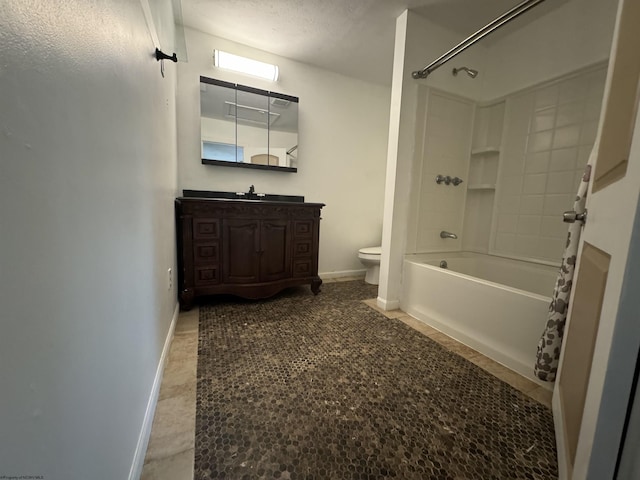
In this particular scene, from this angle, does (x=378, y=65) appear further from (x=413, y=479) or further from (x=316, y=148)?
(x=413, y=479)

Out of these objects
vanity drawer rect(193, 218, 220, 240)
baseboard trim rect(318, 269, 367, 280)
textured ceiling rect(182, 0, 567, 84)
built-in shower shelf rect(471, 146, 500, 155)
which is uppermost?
textured ceiling rect(182, 0, 567, 84)

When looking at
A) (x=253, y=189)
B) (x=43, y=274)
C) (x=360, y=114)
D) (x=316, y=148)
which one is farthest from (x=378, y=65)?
(x=43, y=274)

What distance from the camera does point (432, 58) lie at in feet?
6.76

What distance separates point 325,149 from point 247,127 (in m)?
0.88

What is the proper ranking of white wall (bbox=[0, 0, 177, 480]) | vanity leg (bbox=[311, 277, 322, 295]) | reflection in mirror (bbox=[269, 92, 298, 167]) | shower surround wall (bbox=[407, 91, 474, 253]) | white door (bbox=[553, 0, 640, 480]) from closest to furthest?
white wall (bbox=[0, 0, 177, 480])
white door (bbox=[553, 0, 640, 480])
shower surround wall (bbox=[407, 91, 474, 253])
vanity leg (bbox=[311, 277, 322, 295])
reflection in mirror (bbox=[269, 92, 298, 167])

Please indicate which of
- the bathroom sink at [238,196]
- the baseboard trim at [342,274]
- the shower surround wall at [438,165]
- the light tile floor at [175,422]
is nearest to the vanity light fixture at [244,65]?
the bathroom sink at [238,196]

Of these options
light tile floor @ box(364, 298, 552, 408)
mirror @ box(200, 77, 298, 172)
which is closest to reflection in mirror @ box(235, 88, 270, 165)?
mirror @ box(200, 77, 298, 172)

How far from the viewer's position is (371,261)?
9.10 ft

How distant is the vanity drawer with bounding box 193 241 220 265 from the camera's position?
201 centimetres

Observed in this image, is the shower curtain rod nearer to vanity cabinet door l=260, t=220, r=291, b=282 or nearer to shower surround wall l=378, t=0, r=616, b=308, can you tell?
shower surround wall l=378, t=0, r=616, b=308

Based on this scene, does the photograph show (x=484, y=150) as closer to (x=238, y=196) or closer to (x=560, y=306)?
(x=560, y=306)

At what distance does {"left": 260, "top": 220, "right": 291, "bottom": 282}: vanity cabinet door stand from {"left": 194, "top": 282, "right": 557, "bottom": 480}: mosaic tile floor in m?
0.61

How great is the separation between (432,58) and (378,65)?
0.80m

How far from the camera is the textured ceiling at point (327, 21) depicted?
1.88 m
